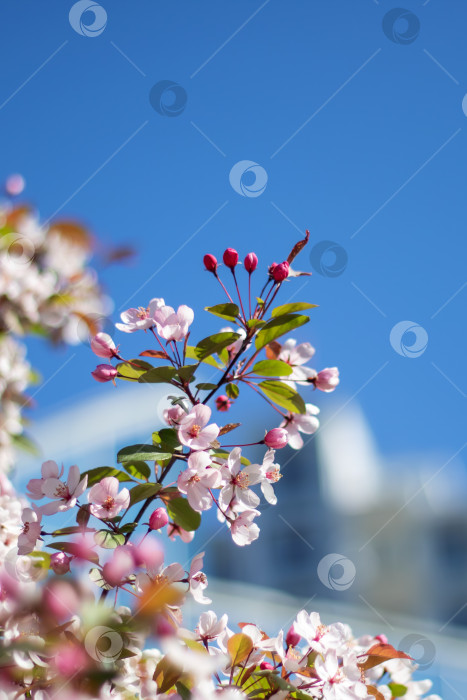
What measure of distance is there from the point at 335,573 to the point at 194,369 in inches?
27.6

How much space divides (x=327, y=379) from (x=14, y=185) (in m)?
1.44

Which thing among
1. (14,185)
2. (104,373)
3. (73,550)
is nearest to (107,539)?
(73,550)

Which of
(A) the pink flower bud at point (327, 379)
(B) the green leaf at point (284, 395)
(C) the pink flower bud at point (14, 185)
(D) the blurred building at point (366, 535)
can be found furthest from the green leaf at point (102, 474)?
(D) the blurred building at point (366, 535)

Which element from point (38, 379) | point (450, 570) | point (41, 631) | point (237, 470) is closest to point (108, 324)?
point (237, 470)

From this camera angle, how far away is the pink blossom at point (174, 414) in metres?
0.91

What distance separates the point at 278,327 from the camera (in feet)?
3.18

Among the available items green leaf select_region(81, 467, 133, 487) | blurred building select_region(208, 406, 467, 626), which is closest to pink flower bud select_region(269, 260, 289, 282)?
green leaf select_region(81, 467, 133, 487)

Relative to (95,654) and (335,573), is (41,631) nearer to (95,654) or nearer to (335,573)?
(95,654)

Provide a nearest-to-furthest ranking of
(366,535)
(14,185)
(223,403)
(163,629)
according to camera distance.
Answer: (163,629), (223,403), (14,185), (366,535)

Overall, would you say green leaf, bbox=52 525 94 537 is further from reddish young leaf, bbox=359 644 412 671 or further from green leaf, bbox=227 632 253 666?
reddish young leaf, bbox=359 644 412 671

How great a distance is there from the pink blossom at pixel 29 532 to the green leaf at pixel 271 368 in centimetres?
37

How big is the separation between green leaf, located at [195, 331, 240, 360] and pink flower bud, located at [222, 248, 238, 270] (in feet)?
0.47

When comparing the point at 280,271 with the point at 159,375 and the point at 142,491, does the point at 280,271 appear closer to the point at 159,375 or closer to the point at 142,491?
the point at 159,375

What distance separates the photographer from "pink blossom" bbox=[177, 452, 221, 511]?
843 millimetres
